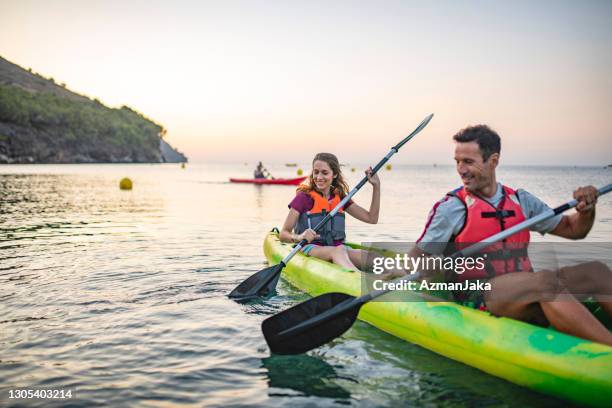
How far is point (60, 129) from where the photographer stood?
93.6 meters

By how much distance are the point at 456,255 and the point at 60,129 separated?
10249 centimetres

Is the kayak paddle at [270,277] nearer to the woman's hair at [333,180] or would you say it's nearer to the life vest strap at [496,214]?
the woman's hair at [333,180]

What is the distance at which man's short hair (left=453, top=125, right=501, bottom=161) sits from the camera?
11.6ft

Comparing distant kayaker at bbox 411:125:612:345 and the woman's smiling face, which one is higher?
the woman's smiling face

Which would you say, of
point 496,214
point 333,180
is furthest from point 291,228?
point 496,214

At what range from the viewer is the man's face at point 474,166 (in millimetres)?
3561

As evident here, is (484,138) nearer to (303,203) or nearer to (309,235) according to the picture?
(309,235)

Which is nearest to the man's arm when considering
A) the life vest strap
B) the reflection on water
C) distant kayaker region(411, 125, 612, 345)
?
distant kayaker region(411, 125, 612, 345)

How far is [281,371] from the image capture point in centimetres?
391

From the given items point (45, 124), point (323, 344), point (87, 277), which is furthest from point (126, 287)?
point (45, 124)

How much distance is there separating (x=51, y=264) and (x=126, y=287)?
2.11 meters

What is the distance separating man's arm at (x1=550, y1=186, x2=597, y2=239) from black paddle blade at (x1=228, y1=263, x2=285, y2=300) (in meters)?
3.38

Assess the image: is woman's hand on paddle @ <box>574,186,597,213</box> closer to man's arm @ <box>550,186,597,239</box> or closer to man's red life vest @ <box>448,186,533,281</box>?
man's arm @ <box>550,186,597,239</box>

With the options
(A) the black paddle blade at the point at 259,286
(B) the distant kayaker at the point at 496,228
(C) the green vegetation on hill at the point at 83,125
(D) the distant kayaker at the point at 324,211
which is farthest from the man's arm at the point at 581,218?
(C) the green vegetation on hill at the point at 83,125
